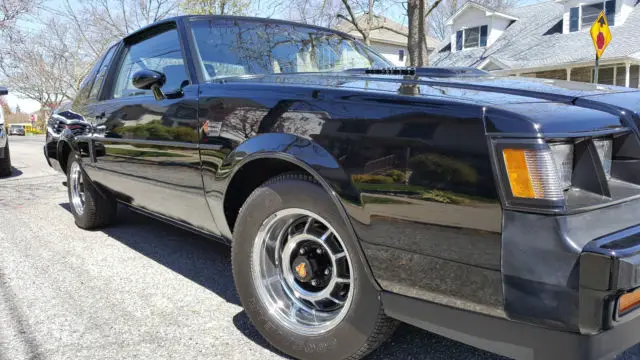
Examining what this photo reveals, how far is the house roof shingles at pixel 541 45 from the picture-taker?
1853 centimetres

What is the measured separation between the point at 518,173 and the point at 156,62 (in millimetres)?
2701

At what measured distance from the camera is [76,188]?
457 centimetres

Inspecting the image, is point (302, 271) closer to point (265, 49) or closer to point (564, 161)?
point (564, 161)

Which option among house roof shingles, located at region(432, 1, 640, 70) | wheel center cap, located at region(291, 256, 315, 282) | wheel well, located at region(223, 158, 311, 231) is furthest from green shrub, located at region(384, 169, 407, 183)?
house roof shingles, located at region(432, 1, 640, 70)

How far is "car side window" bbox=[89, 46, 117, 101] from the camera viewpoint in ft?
13.2

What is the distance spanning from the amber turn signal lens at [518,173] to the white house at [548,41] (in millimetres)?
19052

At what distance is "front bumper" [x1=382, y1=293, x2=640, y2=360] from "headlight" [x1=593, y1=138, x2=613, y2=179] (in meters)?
0.47

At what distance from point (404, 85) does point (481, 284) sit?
87 centimetres

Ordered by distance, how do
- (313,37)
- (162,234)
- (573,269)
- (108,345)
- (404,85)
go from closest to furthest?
(573,269) → (404,85) → (108,345) → (313,37) → (162,234)

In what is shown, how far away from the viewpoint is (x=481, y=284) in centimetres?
148

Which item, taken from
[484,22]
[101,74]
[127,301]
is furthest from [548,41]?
[127,301]

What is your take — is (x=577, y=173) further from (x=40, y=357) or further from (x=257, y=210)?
(x=40, y=357)

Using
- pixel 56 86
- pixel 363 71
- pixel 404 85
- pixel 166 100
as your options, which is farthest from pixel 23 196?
pixel 56 86

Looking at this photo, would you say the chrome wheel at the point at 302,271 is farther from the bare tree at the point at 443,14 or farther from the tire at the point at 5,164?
the bare tree at the point at 443,14
